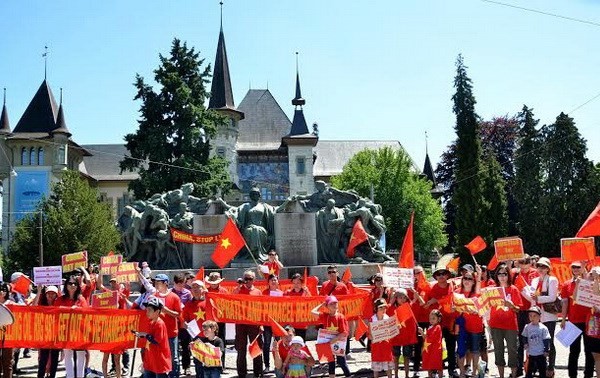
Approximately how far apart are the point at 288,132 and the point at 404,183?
2853cm

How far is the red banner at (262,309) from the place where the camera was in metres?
12.6

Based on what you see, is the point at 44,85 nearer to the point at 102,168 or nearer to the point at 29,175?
the point at 29,175

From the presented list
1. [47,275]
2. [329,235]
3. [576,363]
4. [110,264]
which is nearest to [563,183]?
[329,235]

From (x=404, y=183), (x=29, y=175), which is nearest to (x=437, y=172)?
(x=404, y=183)

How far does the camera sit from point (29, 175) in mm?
75562

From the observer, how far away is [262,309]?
12.7 m

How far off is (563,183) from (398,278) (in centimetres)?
4316

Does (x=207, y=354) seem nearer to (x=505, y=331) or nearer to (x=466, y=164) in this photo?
(x=505, y=331)

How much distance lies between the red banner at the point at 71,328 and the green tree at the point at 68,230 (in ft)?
138

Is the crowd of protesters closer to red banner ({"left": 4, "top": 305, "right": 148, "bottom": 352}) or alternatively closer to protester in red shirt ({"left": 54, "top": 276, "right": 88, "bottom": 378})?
protester in red shirt ({"left": 54, "top": 276, "right": 88, "bottom": 378})

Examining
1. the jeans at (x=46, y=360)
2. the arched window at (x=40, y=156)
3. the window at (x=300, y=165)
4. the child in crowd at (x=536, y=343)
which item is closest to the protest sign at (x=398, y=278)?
the child in crowd at (x=536, y=343)

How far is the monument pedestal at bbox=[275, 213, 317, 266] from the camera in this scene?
23.1 meters

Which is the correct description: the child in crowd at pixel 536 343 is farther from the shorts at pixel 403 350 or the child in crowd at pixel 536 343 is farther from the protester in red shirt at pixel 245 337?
the protester in red shirt at pixel 245 337

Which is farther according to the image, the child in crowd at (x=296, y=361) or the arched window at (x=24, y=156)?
the arched window at (x=24, y=156)
